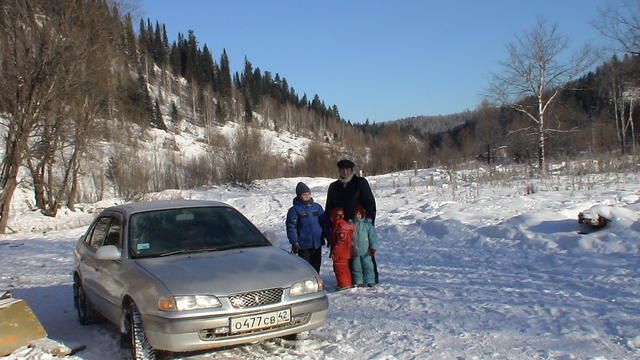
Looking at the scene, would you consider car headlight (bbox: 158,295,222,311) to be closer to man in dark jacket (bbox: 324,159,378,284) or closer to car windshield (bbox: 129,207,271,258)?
car windshield (bbox: 129,207,271,258)

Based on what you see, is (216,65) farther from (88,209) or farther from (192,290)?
(192,290)

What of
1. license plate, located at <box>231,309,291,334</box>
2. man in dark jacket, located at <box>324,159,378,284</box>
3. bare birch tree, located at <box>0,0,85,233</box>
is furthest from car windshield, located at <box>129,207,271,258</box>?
bare birch tree, located at <box>0,0,85,233</box>

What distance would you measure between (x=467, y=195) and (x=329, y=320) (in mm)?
11332

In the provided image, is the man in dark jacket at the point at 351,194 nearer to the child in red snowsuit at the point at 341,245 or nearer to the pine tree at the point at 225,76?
the child in red snowsuit at the point at 341,245

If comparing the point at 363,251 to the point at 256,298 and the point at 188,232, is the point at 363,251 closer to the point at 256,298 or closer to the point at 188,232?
the point at 188,232

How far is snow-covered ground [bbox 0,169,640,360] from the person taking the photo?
510 cm

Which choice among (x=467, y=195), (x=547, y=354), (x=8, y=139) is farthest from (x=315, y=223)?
(x=8, y=139)

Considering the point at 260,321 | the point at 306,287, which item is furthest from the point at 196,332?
the point at 306,287

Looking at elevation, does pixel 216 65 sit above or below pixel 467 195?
above

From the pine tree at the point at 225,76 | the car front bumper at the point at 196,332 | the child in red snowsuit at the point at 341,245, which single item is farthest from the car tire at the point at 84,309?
the pine tree at the point at 225,76

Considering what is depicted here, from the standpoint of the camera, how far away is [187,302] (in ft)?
15.3

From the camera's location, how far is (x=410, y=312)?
6.31 m

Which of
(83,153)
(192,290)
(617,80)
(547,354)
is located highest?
(617,80)

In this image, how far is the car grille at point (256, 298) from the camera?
4.76 metres
